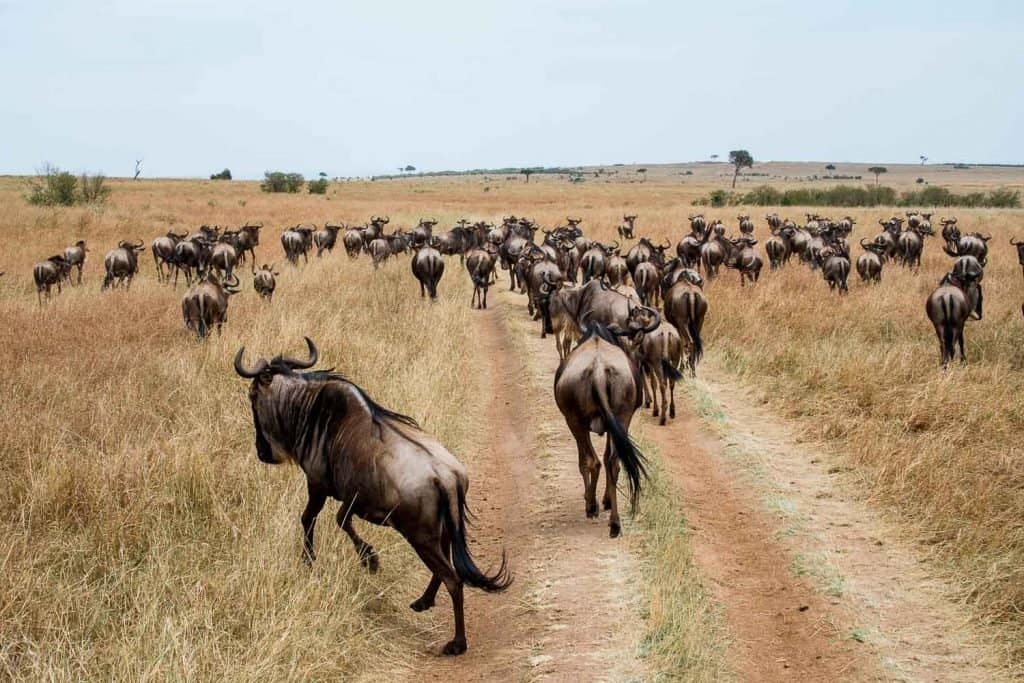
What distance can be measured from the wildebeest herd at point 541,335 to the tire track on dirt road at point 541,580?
0.22 metres

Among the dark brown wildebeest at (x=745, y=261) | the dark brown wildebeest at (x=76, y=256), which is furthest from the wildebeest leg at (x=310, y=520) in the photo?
the dark brown wildebeest at (x=76, y=256)

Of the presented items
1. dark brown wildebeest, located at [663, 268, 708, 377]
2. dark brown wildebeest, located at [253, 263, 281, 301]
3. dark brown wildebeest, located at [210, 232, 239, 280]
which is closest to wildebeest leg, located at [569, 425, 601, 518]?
dark brown wildebeest, located at [663, 268, 708, 377]

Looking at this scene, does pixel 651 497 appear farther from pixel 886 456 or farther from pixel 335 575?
pixel 335 575

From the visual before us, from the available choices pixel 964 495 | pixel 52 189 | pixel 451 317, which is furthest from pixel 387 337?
pixel 52 189

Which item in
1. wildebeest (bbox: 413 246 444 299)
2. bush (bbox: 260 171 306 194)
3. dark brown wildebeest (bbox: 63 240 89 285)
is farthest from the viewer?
bush (bbox: 260 171 306 194)

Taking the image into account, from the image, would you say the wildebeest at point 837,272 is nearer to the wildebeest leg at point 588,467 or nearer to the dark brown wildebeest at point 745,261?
the dark brown wildebeest at point 745,261

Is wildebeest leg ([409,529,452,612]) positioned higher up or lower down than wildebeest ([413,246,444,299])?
lower down

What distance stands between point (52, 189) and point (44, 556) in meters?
43.3

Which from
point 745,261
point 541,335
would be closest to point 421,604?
point 541,335

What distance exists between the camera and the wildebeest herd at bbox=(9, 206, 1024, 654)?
5484 millimetres

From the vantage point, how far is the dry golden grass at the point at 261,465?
521cm

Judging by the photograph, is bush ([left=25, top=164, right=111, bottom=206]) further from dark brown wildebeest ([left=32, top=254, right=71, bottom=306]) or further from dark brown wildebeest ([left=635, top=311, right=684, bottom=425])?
dark brown wildebeest ([left=635, top=311, right=684, bottom=425])

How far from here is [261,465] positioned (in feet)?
25.7

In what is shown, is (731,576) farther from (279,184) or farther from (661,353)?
(279,184)
